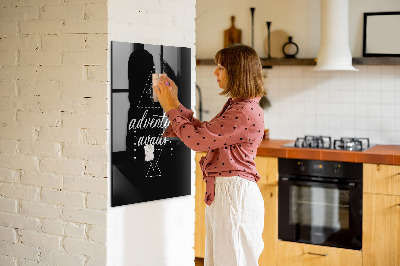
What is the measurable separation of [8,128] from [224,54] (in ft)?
4.19

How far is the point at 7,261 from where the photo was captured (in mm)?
3203

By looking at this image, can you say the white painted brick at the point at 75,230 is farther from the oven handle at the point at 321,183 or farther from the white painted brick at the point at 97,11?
the oven handle at the point at 321,183

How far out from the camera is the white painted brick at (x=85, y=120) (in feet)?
9.24

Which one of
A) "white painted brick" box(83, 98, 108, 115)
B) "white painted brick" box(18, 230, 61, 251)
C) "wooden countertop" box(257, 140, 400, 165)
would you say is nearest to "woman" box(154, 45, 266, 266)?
"white painted brick" box(83, 98, 108, 115)

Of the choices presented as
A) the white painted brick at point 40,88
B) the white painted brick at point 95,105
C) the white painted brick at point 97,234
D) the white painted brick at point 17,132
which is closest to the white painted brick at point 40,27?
the white painted brick at point 40,88

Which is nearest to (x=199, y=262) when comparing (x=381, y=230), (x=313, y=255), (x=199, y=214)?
(x=199, y=214)

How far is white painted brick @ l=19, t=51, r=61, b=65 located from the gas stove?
197cm

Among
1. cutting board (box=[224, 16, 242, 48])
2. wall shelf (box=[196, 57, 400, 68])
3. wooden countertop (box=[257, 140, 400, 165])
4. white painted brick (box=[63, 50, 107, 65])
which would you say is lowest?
wooden countertop (box=[257, 140, 400, 165])

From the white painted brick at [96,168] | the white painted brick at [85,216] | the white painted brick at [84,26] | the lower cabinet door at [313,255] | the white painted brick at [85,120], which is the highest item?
the white painted brick at [84,26]

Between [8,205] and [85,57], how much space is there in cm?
96

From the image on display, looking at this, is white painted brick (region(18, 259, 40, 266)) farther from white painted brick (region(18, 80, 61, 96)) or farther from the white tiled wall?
the white tiled wall

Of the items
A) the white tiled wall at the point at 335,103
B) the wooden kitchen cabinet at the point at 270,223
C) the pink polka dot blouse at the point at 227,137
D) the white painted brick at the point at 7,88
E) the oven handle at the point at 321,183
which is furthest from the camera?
the white tiled wall at the point at 335,103

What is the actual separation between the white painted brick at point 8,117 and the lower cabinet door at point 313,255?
6.91ft

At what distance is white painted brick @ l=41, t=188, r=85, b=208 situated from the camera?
9.55 ft
